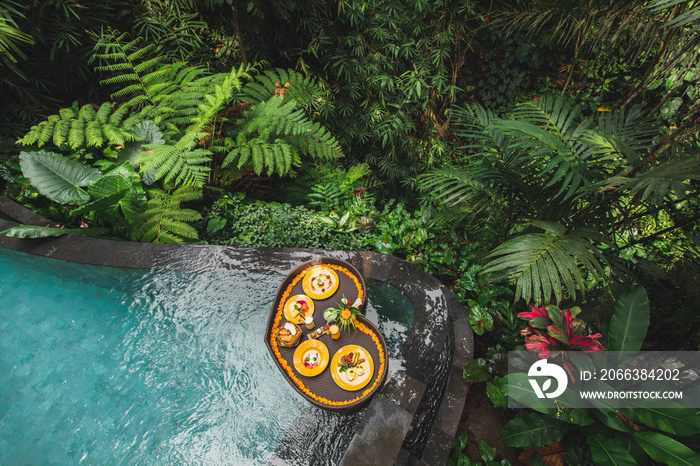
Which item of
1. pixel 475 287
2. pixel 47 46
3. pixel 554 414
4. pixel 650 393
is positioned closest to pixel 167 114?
pixel 47 46

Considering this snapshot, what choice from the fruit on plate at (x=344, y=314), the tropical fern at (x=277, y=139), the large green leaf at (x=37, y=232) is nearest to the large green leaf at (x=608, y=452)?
the fruit on plate at (x=344, y=314)

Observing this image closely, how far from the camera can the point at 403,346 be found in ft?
6.72

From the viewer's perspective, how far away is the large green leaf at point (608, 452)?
57.4 inches

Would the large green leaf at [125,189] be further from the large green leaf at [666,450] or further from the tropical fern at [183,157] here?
the large green leaf at [666,450]

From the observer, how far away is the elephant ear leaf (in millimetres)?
2578

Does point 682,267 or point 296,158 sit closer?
point 682,267

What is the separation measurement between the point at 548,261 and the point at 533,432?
0.97 m

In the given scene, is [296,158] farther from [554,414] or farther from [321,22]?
[554,414]

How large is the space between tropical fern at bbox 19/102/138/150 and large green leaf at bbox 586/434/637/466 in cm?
408

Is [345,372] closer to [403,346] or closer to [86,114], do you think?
[403,346]

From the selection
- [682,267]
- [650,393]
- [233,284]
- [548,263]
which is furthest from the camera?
[233,284]

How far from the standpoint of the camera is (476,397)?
6.71 ft

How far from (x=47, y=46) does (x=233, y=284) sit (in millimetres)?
3342

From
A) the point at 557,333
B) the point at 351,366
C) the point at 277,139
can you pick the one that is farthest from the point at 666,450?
the point at 277,139
